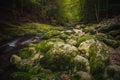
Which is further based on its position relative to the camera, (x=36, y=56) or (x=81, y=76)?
(x=36, y=56)

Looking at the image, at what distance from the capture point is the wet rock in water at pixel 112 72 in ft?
25.4

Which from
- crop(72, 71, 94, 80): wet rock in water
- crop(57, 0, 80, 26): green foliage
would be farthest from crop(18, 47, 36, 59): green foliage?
crop(57, 0, 80, 26): green foliage

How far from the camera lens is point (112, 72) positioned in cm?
791

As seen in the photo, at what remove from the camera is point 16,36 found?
16.7 meters

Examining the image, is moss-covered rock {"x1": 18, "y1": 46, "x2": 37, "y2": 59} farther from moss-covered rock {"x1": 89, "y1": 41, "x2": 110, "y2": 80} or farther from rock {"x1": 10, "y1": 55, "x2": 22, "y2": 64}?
moss-covered rock {"x1": 89, "y1": 41, "x2": 110, "y2": 80}

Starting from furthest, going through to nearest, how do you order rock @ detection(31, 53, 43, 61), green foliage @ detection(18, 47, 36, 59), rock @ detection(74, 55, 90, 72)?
green foliage @ detection(18, 47, 36, 59)
rock @ detection(31, 53, 43, 61)
rock @ detection(74, 55, 90, 72)

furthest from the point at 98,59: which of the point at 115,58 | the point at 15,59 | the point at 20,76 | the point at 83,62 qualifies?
the point at 15,59

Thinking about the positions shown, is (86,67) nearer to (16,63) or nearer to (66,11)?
Answer: (16,63)

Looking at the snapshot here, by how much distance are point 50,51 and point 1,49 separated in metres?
4.78

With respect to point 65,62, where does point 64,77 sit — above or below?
below

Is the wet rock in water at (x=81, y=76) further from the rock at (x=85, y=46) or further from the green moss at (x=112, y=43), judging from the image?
the green moss at (x=112, y=43)

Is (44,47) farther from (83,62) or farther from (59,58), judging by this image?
(83,62)

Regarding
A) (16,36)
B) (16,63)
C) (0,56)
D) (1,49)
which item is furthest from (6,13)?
(16,63)

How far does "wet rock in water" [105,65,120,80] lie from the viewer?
305 inches
